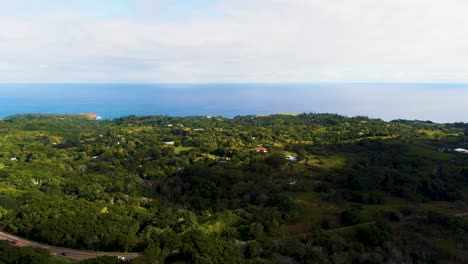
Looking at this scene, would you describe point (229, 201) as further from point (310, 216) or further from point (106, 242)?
point (106, 242)

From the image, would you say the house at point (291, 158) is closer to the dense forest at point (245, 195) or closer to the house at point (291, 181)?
the dense forest at point (245, 195)

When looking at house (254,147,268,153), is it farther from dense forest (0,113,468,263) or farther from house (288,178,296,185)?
house (288,178,296,185)

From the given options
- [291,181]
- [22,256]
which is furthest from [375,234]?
[22,256]

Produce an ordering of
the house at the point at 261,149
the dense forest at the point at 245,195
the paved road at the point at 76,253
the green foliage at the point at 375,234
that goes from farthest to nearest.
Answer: the house at the point at 261,149
the paved road at the point at 76,253
the green foliage at the point at 375,234
the dense forest at the point at 245,195

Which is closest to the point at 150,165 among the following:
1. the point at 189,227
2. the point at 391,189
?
the point at 189,227

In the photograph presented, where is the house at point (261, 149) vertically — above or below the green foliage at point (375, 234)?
above

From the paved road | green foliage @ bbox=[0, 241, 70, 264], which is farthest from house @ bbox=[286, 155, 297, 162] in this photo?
green foliage @ bbox=[0, 241, 70, 264]

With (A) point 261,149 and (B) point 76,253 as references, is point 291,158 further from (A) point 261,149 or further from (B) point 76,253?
(B) point 76,253

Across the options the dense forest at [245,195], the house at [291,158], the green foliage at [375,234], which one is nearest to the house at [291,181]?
the dense forest at [245,195]
